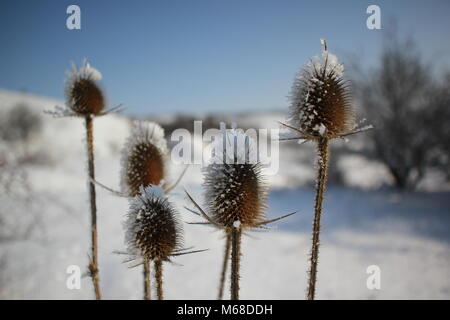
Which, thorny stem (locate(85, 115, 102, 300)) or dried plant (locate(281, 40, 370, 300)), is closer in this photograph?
dried plant (locate(281, 40, 370, 300))

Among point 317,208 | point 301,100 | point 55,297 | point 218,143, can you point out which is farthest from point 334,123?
point 55,297

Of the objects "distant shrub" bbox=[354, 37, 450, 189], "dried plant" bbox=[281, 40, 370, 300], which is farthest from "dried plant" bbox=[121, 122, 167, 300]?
"distant shrub" bbox=[354, 37, 450, 189]

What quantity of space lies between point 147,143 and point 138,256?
0.72 m

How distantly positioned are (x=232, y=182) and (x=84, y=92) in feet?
3.80

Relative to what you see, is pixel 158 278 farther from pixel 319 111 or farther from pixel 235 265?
pixel 319 111

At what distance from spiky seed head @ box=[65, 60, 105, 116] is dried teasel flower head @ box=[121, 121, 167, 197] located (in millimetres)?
283

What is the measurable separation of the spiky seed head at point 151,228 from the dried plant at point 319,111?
0.69 meters

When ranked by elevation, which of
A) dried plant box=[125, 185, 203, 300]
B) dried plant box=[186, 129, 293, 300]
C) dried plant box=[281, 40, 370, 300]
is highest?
dried plant box=[281, 40, 370, 300]

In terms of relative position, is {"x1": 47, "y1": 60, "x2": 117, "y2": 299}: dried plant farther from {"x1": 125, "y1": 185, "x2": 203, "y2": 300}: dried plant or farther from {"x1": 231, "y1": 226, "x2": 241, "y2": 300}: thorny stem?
{"x1": 231, "y1": 226, "x2": 241, "y2": 300}: thorny stem

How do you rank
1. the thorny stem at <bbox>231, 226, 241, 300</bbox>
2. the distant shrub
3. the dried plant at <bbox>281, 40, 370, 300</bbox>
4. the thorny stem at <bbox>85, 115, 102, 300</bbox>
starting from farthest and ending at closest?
the distant shrub → the thorny stem at <bbox>85, 115, 102, 300</bbox> → the dried plant at <bbox>281, 40, 370, 300</bbox> → the thorny stem at <bbox>231, 226, 241, 300</bbox>

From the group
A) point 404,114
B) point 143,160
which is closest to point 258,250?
point 143,160

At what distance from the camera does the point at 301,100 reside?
1.73 meters

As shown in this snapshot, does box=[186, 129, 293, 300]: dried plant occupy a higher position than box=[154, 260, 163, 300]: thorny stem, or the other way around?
box=[186, 129, 293, 300]: dried plant

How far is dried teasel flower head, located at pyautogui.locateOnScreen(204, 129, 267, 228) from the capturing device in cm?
158
